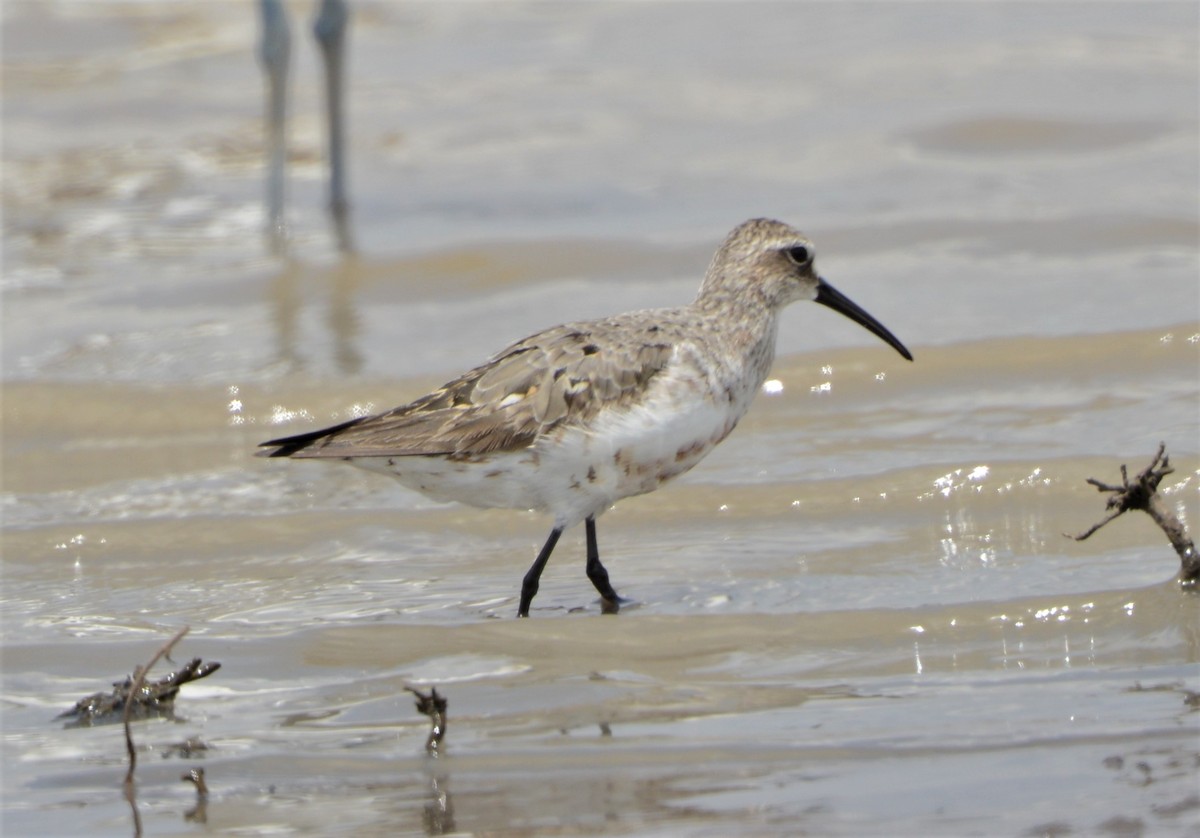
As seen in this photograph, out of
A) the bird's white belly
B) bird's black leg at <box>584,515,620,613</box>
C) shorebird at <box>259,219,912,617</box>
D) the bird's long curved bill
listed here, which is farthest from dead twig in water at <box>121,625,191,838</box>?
the bird's long curved bill

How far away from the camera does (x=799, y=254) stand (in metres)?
6.88

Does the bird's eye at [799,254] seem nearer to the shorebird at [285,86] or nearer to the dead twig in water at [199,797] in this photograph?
the dead twig in water at [199,797]

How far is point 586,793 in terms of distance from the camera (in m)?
4.66

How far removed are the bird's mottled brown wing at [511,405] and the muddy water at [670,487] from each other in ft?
1.91

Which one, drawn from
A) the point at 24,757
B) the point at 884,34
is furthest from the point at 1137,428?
the point at 884,34

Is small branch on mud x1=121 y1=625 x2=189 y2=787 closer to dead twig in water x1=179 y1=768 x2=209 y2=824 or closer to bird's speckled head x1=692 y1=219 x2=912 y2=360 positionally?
dead twig in water x1=179 y1=768 x2=209 y2=824

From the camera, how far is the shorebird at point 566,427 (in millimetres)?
6113

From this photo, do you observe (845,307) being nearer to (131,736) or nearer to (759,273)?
(759,273)

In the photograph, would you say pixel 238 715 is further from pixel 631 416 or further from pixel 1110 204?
pixel 1110 204

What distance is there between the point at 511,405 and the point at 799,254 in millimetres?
1334

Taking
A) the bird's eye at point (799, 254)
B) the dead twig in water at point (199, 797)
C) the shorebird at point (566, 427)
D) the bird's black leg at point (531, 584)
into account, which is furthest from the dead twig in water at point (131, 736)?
the bird's eye at point (799, 254)

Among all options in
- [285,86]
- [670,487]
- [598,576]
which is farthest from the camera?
[285,86]

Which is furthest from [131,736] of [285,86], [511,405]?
[285,86]

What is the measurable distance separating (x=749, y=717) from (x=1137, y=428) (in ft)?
11.4
